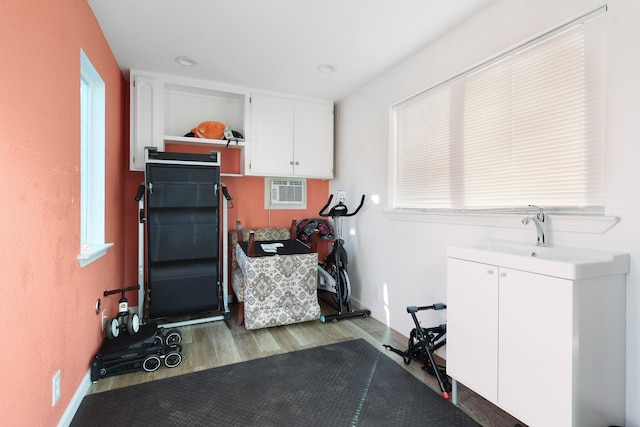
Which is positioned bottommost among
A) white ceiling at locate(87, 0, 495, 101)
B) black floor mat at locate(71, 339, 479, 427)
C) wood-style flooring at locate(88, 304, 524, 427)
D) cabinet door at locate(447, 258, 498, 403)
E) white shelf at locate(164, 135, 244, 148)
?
black floor mat at locate(71, 339, 479, 427)

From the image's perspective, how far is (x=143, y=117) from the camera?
315 centimetres

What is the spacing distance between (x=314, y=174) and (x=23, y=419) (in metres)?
3.21

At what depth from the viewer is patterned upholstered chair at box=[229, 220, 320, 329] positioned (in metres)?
2.98

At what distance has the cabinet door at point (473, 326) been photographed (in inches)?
64.2

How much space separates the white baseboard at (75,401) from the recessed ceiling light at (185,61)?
260 centimetres

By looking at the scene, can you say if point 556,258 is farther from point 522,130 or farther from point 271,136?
Answer: point 271,136

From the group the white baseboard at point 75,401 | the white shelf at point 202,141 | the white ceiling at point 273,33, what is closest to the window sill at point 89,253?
the white baseboard at point 75,401

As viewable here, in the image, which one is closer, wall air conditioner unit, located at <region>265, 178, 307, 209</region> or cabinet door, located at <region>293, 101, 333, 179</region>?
cabinet door, located at <region>293, 101, 333, 179</region>

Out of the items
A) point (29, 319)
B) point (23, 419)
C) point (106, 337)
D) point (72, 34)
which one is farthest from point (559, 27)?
point (106, 337)

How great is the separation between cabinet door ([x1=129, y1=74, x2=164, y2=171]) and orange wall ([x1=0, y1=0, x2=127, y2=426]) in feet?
3.18

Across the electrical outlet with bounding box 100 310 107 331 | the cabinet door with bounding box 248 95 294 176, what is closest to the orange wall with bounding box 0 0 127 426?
the electrical outlet with bounding box 100 310 107 331

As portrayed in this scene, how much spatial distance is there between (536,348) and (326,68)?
2.75 m

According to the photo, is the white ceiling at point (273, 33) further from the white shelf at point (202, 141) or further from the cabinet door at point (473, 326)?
the cabinet door at point (473, 326)

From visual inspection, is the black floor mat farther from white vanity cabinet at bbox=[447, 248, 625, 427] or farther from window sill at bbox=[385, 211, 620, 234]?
window sill at bbox=[385, 211, 620, 234]
